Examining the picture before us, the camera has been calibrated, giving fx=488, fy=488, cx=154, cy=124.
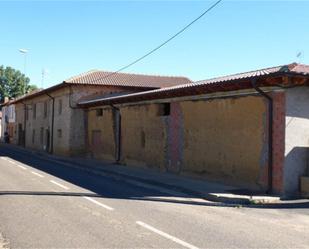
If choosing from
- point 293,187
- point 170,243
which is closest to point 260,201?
point 293,187

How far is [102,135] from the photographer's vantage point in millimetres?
29688

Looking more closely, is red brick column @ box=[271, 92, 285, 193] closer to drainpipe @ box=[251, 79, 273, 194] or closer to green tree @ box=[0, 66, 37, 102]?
drainpipe @ box=[251, 79, 273, 194]

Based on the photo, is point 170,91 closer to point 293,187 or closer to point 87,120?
point 293,187

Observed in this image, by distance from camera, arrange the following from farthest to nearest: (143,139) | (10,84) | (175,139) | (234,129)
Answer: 1. (10,84)
2. (143,139)
3. (175,139)
4. (234,129)

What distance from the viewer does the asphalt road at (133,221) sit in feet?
24.4

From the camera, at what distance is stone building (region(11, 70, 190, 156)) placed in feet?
112

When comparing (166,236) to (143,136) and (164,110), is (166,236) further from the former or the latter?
(143,136)

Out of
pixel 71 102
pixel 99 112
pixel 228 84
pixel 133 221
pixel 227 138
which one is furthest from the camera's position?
pixel 71 102

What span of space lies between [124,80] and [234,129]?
22.2 metres

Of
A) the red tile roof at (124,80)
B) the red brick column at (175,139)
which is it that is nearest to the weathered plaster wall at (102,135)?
the red tile roof at (124,80)

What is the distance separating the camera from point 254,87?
14883mm

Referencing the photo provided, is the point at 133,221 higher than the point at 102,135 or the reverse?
the reverse

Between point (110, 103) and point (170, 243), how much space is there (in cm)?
2030

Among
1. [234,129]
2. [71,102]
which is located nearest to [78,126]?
Result: [71,102]
